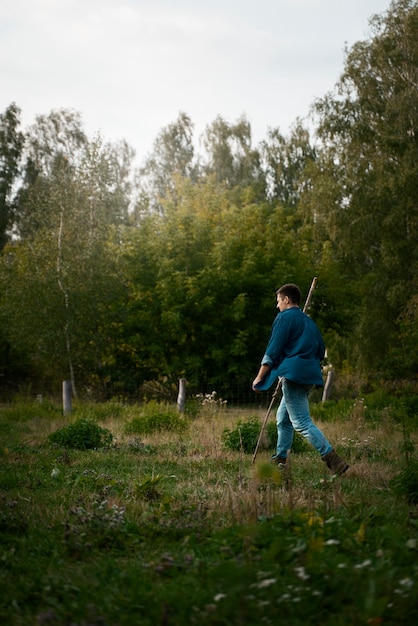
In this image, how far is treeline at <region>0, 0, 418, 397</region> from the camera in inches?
851

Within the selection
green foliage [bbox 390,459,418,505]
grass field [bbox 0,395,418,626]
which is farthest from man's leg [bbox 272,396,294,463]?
green foliage [bbox 390,459,418,505]

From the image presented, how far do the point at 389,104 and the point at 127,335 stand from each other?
11.2 m

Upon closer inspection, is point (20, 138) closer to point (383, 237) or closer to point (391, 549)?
point (383, 237)

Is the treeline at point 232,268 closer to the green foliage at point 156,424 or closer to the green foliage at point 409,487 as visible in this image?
the green foliage at point 156,424

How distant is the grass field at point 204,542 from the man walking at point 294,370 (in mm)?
490

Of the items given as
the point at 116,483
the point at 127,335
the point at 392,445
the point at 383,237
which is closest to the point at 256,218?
the point at 383,237

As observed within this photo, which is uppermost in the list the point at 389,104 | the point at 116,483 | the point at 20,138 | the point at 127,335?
the point at 20,138

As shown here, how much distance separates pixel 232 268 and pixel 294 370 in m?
14.0

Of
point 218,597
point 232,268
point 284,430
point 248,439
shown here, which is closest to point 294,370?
point 284,430

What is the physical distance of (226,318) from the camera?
21750mm

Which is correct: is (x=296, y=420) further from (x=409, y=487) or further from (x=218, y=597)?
(x=218, y=597)

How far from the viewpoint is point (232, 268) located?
70.6 feet

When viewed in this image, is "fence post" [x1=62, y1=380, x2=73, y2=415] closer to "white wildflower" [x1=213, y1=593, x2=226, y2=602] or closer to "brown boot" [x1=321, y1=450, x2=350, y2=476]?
"brown boot" [x1=321, y1=450, x2=350, y2=476]

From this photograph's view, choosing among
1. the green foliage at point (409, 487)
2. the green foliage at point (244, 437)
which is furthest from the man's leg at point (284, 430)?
the green foliage at point (409, 487)
